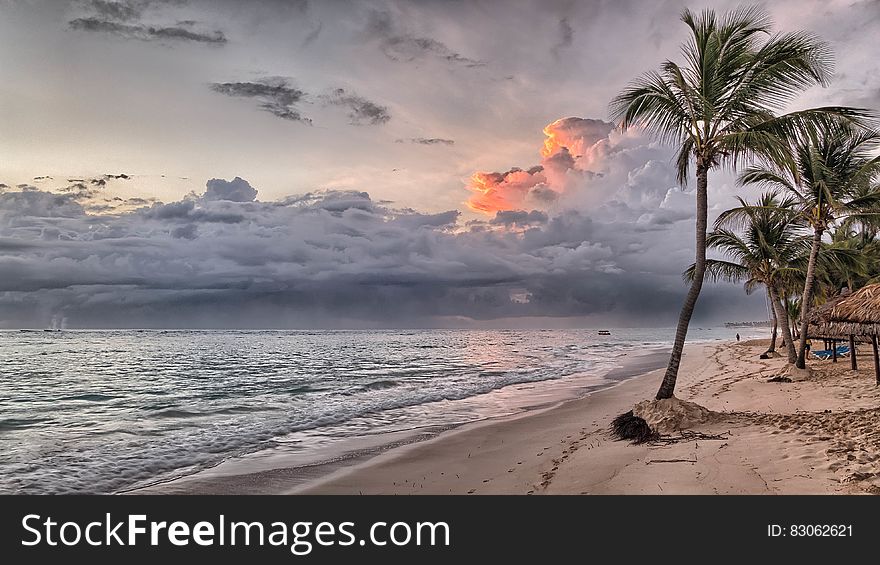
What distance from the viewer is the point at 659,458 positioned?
813 centimetres

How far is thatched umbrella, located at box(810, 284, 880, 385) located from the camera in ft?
50.1

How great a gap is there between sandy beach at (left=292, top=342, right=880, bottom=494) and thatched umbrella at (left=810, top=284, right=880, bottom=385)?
93.0 inches

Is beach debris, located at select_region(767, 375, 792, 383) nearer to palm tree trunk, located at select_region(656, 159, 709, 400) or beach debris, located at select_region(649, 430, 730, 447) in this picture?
palm tree trunk, located at select_region(656, 159, 709, 400)

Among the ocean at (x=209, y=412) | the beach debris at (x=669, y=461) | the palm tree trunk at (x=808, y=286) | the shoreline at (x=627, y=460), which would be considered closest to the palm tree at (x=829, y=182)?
the palm tree trunk at (x=808, y=286)

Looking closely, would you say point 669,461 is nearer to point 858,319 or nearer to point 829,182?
point 858,319

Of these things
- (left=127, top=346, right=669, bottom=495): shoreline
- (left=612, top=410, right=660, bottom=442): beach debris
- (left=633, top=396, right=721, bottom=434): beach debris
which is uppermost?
(left=633, top=396, right=721, bottom=434): beach debris

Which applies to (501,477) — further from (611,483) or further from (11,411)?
(11,411)

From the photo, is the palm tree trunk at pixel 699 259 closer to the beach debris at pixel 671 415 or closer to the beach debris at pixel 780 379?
the beach debris at pixel 671 415

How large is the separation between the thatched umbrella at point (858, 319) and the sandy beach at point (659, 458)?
2362 mm

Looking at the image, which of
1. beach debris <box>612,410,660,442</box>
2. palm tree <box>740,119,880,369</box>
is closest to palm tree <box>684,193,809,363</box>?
palm tree <box>740,119,880,369</box>

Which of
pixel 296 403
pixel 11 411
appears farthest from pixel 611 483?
pixel 11 411

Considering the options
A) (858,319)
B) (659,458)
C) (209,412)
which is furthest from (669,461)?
(209,412)
